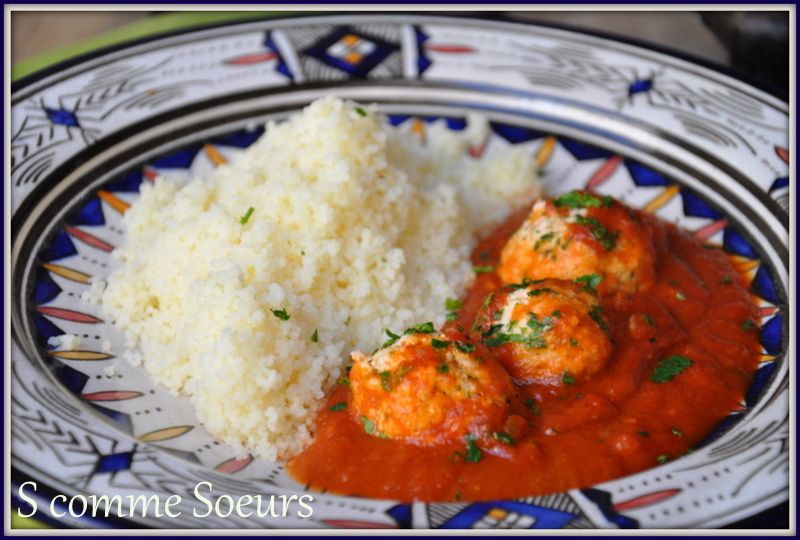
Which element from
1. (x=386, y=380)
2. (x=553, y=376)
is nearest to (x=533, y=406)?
(x=553, y=376)

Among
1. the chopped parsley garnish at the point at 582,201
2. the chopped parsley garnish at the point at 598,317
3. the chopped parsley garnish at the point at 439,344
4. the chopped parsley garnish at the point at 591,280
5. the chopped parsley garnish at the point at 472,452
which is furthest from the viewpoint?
the chopped parsley garnish at the point at 582,201

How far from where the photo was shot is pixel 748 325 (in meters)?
5.05

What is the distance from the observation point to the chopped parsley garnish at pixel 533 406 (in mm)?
4375

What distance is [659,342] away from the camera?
15.8ft

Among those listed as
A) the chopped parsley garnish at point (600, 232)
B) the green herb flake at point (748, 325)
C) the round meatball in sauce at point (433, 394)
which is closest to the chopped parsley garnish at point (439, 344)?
the round meatball in sauce at point (433, 394)

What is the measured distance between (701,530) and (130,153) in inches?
176

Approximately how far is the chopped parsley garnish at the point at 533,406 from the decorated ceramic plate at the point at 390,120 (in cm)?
58

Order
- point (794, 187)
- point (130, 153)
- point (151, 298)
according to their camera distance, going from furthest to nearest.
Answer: point (130, 153) < point (794, 187) < point (151, 298)

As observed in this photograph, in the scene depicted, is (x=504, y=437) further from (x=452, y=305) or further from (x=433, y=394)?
(x=452, y=305)

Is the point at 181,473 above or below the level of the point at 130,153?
below

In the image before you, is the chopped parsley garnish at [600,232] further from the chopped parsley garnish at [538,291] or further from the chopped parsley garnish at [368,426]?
the chopped parsley garnish at [368,426]

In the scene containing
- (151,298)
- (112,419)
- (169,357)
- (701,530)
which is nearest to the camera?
(701,530)

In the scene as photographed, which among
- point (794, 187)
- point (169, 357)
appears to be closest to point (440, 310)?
point (169, 357)

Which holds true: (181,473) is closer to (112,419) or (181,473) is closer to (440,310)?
(112,419)
